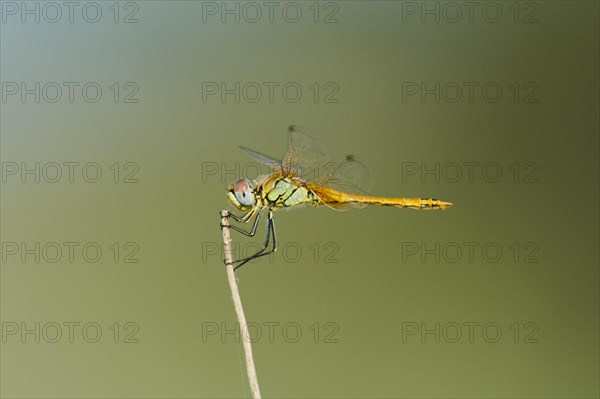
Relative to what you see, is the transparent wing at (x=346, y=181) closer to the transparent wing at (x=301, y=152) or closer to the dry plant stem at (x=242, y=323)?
the transparent wing at (x=301, y=152)

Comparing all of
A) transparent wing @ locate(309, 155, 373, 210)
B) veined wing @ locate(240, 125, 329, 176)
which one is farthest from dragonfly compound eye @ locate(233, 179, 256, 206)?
transparent wing @ locate(309, 155, 373, 210)

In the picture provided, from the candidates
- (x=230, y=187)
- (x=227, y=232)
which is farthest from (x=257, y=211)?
(x=227, y=232)

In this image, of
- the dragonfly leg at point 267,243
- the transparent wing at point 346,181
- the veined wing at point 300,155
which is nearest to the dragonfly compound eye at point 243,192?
the dragonfly leg at point 267,243

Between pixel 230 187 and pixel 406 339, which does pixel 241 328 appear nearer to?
pixel 230 187

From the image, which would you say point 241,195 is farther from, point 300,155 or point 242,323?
point 242,323

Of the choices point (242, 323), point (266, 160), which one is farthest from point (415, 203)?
point (242, 323)

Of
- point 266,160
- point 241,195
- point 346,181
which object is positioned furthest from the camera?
point 346,181
